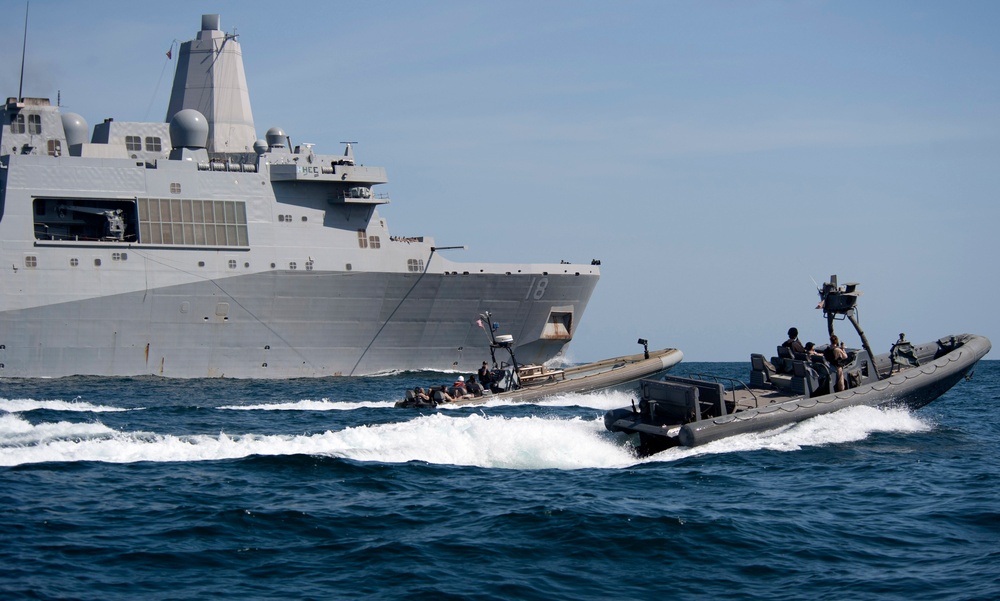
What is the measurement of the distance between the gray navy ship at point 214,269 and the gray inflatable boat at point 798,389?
19.2m

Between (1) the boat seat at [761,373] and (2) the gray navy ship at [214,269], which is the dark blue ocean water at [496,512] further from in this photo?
(2) the gray navy ship at [214,269]

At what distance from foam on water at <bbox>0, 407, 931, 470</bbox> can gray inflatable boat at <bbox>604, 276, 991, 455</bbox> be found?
0.29 m

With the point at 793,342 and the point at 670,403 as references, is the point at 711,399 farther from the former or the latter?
the point at 793,342

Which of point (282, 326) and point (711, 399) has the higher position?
point (282, 326)

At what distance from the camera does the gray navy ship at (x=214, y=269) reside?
3259 cm

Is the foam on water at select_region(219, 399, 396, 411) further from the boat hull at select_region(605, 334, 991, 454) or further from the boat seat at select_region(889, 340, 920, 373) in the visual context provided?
the boat seat at select_region(889, 340, 920, 373)

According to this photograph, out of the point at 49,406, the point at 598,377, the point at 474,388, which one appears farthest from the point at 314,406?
the point at 598,377

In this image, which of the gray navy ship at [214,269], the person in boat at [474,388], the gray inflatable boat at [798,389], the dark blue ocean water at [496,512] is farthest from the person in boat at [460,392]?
the gray navy ship at [214,269]

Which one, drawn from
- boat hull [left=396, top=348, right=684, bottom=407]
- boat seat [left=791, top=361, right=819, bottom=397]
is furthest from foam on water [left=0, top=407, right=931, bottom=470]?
boat hull [left=396, top=348, right=684, bottom=407]

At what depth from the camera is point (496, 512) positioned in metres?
11.9

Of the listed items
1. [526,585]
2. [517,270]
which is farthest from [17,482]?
[517,270]

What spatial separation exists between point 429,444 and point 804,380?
7128mm

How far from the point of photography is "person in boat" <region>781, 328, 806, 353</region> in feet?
62.9

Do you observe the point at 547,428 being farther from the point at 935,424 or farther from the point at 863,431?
the point at 935,424
